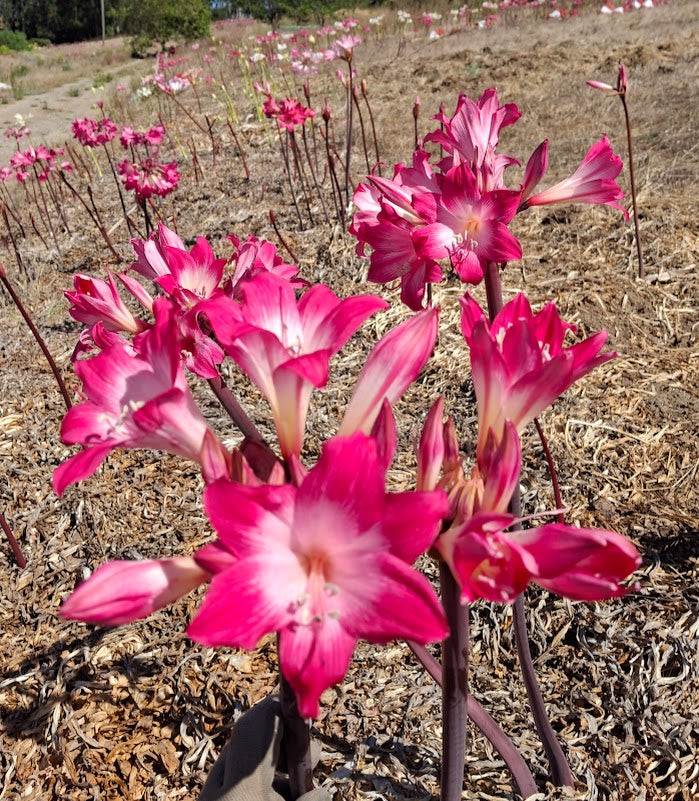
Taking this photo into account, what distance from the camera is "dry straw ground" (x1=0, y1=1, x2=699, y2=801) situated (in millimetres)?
1585

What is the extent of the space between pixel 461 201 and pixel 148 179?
3.23 m

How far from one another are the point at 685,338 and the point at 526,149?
3.41m

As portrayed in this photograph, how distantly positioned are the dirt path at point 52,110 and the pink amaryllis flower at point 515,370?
12.1 m

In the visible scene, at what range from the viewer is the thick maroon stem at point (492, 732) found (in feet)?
3.72

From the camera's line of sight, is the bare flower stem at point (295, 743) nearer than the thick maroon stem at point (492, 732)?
Yes

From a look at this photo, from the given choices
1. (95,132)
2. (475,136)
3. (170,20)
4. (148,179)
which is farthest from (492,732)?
(170,20)

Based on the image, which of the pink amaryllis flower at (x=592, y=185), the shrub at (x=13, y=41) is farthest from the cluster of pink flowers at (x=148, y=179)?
the shrub at (x=13, y=41)

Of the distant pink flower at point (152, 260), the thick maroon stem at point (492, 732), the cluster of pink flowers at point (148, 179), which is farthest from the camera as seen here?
the cluster of pink flowers at point (148, 179)

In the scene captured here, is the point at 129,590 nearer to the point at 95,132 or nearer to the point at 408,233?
the point at 408,233

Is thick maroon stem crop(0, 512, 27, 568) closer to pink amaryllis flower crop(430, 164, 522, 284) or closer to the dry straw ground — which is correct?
the dry straw ground

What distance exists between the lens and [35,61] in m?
27.9

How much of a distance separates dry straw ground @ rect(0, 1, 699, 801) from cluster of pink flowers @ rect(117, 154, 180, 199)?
3.20 feet

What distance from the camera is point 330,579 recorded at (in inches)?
30.1

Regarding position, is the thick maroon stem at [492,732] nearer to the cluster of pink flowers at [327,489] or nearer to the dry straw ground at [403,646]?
the dry straw ground at [403,646]
